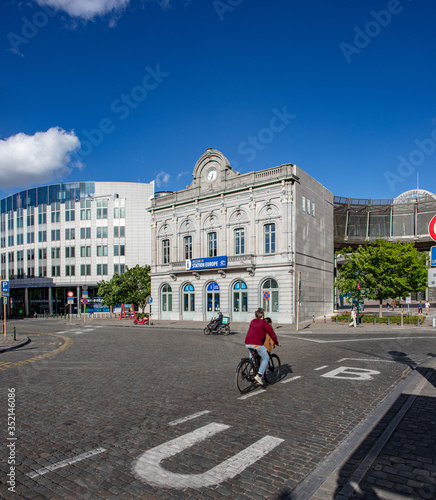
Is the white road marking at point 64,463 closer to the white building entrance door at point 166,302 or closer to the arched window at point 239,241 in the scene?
the arched window at point 239,241

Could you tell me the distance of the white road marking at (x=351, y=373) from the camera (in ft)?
33.9

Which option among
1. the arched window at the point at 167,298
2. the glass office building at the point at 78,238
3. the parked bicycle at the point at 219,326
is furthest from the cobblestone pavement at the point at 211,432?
the glass office building at the point at 78,238

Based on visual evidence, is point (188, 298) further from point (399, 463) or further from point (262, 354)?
point (399, 463)

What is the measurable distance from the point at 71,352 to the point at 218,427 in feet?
36.6

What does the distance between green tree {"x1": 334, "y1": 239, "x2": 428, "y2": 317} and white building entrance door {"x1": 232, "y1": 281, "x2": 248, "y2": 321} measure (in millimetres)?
8716

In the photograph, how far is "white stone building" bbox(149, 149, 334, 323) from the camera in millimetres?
34281

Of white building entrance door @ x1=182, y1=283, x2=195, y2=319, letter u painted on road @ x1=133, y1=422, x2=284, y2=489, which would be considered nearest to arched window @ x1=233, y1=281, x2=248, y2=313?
white building entrance door @ x1=182, y1=283, x2=195, y2=319

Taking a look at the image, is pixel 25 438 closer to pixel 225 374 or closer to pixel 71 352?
pixel 225 374

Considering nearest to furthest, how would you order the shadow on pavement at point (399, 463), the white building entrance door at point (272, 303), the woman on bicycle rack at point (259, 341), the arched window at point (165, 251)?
1. the shadow on pavement at point (399, 463)
2. the woman on bicycle rack at point (259, 341)
3. the white building entrance door at point (272, 303)
4. the arched window at point (165, 251)

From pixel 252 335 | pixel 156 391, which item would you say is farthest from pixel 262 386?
pixel 156 391

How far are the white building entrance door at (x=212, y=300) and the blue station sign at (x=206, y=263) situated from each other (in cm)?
193

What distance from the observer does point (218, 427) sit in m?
6.33

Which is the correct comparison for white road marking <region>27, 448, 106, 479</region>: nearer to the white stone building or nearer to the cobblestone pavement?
the cobblestone pavement

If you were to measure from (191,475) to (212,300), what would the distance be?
112 feet
